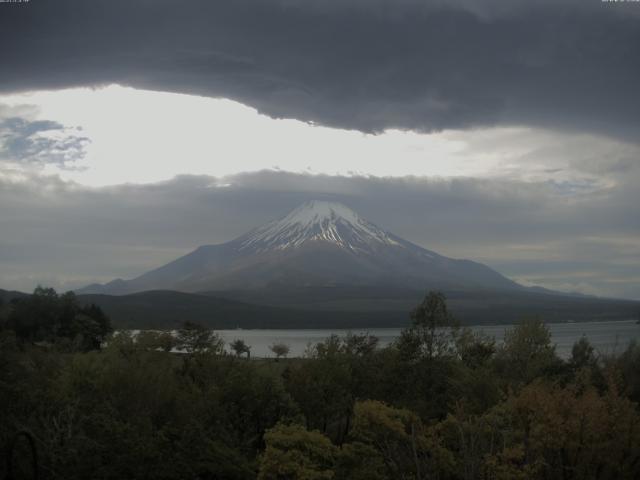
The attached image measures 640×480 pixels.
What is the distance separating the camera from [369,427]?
2178cm

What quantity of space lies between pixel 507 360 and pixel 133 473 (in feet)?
114

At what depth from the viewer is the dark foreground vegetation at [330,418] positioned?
19.7 metres

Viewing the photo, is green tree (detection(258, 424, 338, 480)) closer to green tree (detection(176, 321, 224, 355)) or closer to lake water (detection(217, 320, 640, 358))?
green tree (detection(176, 321, 224, 355))

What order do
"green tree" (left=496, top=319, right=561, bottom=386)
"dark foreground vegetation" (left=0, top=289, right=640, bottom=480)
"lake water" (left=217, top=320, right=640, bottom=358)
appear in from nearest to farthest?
"dark foreground vegetation" (left=0, top=289, right=640, bottom=480) < "green tree" (left=496, top=319, right=561, bottom=386) < "lake water" (left=217, top=320, right=640, bottom=358)

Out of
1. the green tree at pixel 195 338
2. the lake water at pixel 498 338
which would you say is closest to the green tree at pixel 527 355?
the lake water at pixel 498 338

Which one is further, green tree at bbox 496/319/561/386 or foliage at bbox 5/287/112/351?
foliage at bbox 5/287/112/351

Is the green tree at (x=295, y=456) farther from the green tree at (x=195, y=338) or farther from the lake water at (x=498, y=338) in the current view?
the lake water at (x=498, y=338)

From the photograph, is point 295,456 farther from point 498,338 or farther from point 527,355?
point 498,338

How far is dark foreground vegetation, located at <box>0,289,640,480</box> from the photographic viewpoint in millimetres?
19688

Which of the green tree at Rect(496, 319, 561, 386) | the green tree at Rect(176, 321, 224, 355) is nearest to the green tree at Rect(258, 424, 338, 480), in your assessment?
the green tree at Rect(496, 319, 561, 386)

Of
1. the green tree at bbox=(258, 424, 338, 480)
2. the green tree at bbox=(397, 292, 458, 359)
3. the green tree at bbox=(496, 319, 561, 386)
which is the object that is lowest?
the green tree at bbox=(258, 424, 338, 480)

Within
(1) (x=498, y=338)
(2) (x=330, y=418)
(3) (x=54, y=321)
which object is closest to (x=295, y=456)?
(2) (x=330, y=418)

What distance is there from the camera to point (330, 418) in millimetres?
32250

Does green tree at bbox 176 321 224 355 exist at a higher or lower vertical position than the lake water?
higher
